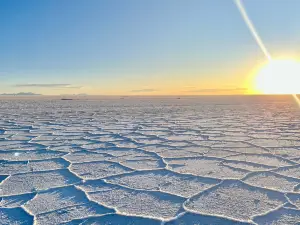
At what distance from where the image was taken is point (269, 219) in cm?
172

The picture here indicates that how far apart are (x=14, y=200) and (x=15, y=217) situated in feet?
0.91

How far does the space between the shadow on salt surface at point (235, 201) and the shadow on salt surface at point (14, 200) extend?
113 cm

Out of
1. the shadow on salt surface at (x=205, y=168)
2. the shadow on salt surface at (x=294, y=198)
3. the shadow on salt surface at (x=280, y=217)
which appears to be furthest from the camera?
the shadow on salt surface at (x=205, y=168)

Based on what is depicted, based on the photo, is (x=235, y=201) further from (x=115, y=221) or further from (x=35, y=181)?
(x=35, y=181)

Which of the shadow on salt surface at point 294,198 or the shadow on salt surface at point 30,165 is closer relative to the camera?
the shadow on salt surface at point 294,198

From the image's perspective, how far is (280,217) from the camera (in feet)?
5.69

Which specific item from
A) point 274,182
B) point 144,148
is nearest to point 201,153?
point 144,148

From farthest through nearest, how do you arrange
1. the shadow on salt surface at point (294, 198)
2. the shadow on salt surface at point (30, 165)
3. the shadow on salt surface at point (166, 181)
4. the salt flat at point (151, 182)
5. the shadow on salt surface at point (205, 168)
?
1. the shadow on salt surface at point (30, 165)
2. the shadow on salt surface at point (205, 168)
3. the shadow on salt surface at point (166, 181)
4. the shadow on salt surface at point (294, 198)
5. the salt flat at point (151, 182)

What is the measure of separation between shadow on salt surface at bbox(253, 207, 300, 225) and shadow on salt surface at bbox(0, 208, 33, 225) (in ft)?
4.49

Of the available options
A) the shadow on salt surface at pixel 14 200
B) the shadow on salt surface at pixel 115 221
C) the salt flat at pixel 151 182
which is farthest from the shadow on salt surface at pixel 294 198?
the shadow on salt surface at pixel 14 200

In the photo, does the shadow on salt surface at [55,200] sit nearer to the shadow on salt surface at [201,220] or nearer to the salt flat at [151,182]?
the salt flat at [151,182]

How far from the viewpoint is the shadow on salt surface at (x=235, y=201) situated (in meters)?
1.82

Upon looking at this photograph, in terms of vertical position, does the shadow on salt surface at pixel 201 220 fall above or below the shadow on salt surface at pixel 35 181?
below

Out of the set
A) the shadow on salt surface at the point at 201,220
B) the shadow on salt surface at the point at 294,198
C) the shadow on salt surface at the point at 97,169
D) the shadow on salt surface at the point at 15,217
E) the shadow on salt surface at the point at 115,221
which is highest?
the shadow on salt surface at the point at 294,198
